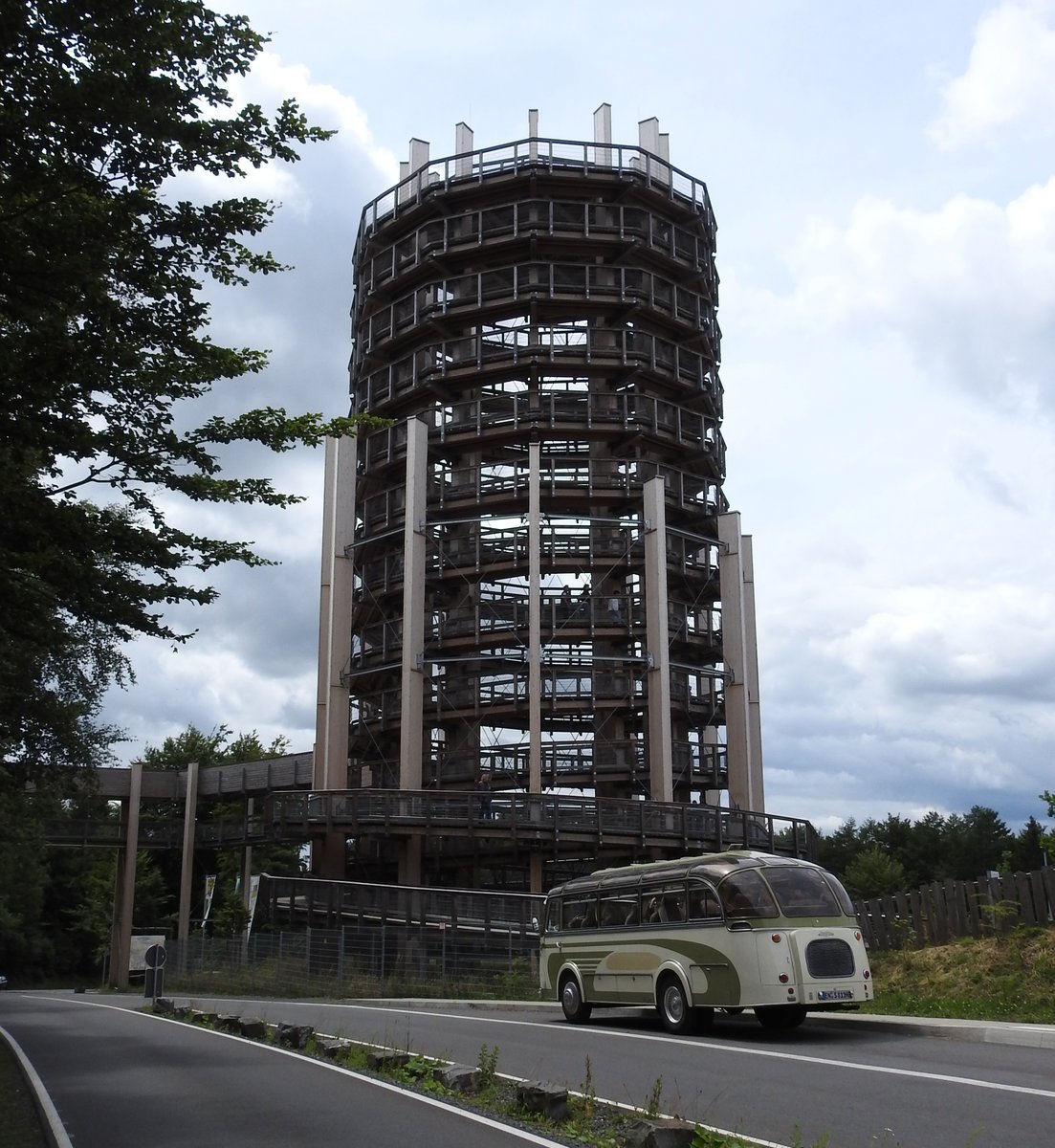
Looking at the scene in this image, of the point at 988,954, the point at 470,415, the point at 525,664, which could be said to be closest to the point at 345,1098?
the point at 988,954

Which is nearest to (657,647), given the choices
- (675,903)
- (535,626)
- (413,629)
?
(535,626)

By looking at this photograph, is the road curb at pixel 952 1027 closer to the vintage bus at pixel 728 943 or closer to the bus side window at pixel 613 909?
the vintage bus at pixel 728 943

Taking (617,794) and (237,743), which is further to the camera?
(237,743)

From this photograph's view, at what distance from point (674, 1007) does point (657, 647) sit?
31153 millimetres

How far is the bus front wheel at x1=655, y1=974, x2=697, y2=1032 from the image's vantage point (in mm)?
19000

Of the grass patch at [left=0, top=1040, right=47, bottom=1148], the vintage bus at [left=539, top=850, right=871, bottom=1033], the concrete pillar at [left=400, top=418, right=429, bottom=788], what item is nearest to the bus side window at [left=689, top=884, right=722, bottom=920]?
the vintage bus at [left=539, top=850, right=871, bottom=1033]

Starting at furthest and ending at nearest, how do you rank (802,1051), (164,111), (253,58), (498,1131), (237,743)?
(237,743), (802,1051), (253,58), (164,111), (498,1131)

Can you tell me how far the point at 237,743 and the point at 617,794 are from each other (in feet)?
181

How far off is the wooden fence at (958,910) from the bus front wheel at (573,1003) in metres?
6.61

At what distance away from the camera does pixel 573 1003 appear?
2230 cm

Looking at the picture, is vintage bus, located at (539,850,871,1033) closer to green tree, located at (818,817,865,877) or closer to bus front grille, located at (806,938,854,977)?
bus front grille, located at (806,938,854,977)

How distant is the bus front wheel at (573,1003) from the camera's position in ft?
72.4

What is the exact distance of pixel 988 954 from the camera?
2108 cm

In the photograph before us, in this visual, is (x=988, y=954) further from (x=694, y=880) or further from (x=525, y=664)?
(x=525, y=664)
